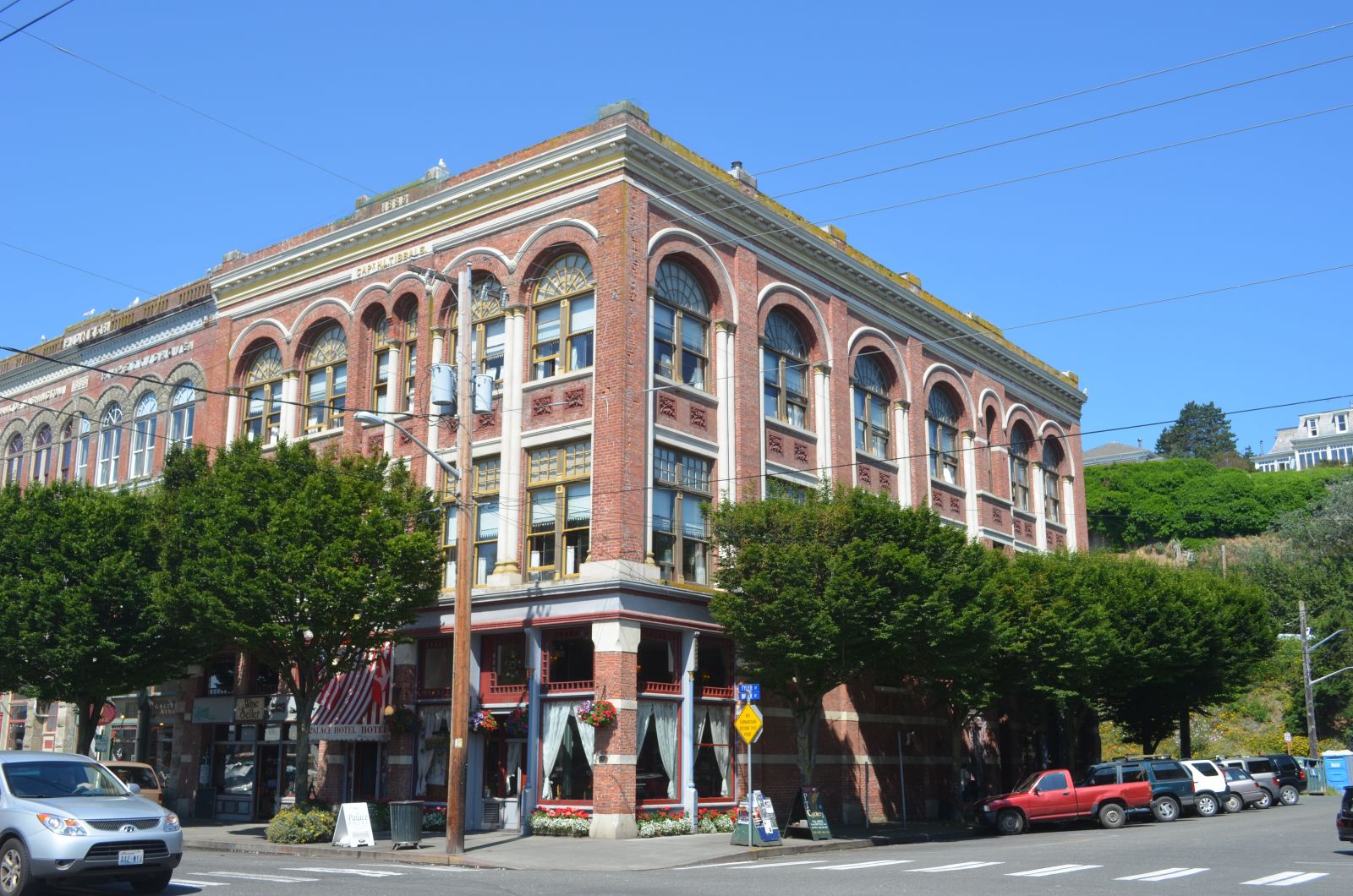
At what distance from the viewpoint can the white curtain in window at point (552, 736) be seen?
2808 centimetres

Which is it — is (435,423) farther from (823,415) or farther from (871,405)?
(871,405)

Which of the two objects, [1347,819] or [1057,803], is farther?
[1057,803]

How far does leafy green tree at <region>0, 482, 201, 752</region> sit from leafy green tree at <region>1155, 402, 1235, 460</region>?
160326 millimetres

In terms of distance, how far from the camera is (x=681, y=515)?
99.8ft

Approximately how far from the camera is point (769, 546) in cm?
2803

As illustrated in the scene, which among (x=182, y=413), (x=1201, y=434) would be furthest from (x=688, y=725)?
(x=1201, y=434)

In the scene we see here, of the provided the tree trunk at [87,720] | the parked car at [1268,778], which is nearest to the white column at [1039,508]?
the parked car at [1268,778]

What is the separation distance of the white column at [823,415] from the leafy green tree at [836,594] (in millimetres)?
5829

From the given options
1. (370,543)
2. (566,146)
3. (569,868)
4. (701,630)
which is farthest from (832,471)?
(569,868)

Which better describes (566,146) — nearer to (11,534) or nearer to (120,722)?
(11,534)

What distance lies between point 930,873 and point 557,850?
8561 mm

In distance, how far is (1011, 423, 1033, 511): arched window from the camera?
4800cm

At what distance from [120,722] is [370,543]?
19638 millimetres

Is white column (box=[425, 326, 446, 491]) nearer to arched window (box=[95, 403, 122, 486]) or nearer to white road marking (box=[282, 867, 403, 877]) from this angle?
A: white road marking (box=[282, 867, 403, 877])
